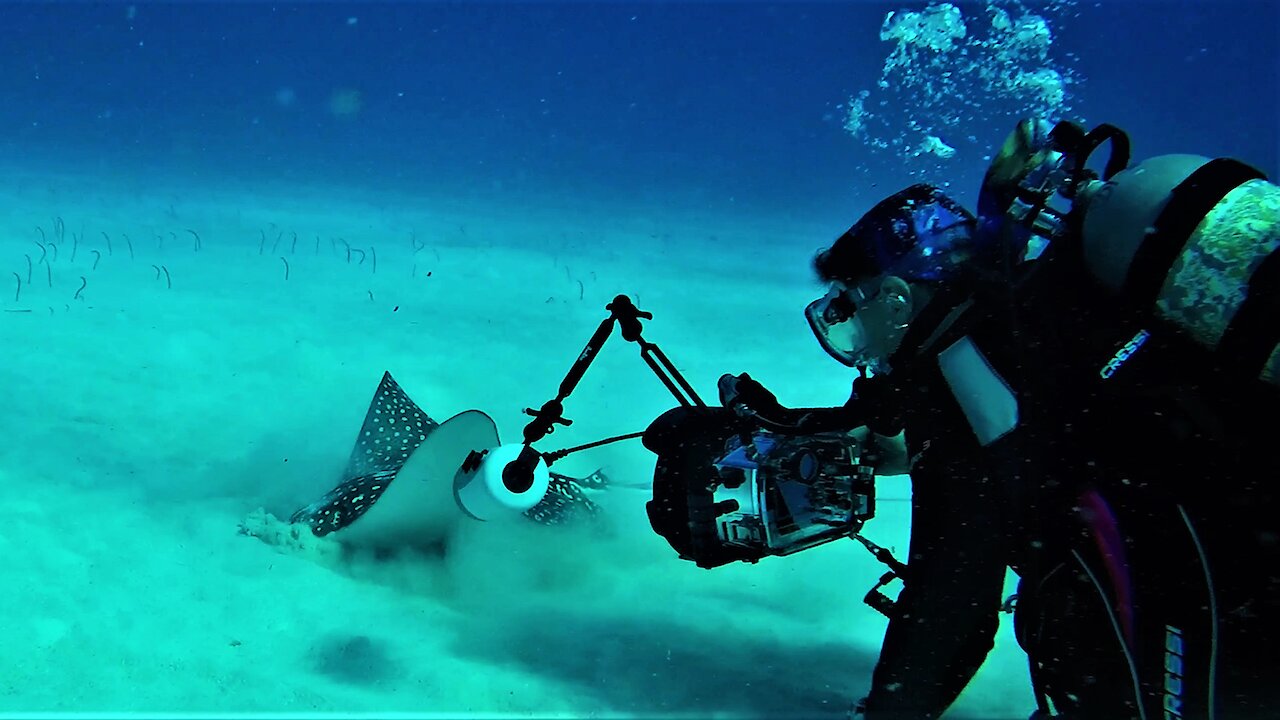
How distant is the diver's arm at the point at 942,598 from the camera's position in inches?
81.0

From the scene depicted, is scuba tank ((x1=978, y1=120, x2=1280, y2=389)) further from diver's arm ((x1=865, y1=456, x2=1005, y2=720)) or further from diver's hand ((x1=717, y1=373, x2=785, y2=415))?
diver's hand ((x1=717, y1=373, x2=785, y2=415))

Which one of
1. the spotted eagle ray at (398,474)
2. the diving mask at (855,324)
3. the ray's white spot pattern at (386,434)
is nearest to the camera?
the diving mask at (855,324)

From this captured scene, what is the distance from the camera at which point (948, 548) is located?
2084mm

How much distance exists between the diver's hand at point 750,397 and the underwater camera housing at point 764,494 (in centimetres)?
11

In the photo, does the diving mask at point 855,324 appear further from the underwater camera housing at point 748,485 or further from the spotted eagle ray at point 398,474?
the spotted eagle ray at point 398,474

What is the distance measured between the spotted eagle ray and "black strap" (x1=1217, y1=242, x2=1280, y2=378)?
274 cm

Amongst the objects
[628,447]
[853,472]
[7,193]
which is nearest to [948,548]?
[853,472]

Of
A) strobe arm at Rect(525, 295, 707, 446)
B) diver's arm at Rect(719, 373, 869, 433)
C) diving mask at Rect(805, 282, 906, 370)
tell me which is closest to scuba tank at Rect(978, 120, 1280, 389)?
diving mask at Rect(805, 282, 906, 370)

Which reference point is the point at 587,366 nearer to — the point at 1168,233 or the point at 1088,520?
the point at 1088,520

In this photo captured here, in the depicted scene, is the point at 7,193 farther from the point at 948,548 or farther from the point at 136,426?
the point at 948,548

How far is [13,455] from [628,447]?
155 inches

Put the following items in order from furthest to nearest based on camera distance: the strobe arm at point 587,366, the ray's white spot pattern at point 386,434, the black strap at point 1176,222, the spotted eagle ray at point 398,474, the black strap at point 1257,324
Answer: the ray's white spot pattern at point 386,434 < the spotted eagle ray at point 398,474 < the strobe arm at point 587,366 < the black strap at point 1176,222 < the black strap at point 1257,324

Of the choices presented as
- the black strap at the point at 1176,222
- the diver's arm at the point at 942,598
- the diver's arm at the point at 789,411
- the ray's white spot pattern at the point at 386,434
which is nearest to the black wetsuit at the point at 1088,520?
the diver's arm at the point at 942,598

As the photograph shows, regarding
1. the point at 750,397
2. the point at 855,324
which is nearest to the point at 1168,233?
the point at 855,324
